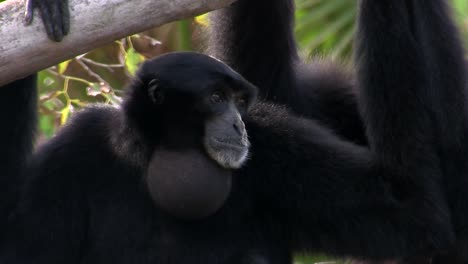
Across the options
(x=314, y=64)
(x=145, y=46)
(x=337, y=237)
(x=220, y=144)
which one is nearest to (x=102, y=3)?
(x=220, y=144)

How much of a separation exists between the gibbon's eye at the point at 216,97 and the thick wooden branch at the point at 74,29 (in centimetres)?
67

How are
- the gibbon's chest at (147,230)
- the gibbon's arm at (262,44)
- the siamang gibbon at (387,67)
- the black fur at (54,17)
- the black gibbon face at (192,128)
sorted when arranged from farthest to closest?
the gibbon's arm at (262,44) < the gibbon's chest at (147,230) < the siamang gibbon at (387,67) < the black gibbon face at (192,128) < the black fur at (54,17)

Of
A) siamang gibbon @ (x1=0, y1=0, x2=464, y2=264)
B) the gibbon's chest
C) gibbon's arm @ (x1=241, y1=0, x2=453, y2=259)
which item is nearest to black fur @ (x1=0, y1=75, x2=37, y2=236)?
siamang gibbon @ (x1=0, y1=0, x2=464, y2=264)

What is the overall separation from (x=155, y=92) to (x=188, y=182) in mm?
548

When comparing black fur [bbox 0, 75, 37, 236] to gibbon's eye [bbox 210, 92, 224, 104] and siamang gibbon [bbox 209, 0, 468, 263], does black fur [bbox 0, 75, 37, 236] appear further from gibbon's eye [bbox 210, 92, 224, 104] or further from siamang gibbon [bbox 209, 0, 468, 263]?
siamang gibbon [bbox 209, 0, 468, 263]

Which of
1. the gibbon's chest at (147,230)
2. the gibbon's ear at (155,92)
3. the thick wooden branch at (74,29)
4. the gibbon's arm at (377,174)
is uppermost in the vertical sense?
the thick wooden branch at (74,29)

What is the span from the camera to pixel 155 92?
199 inches

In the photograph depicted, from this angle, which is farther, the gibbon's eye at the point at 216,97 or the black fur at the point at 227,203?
the black fur at the point at 227,203

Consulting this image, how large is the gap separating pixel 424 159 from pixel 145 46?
10.4 ft

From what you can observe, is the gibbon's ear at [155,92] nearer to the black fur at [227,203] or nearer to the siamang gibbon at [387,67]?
the black fur at [227,203]

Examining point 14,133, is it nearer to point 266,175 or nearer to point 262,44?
point 266,175

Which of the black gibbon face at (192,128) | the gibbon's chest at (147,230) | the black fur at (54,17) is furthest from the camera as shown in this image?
the gibbon's chest at (147,230)

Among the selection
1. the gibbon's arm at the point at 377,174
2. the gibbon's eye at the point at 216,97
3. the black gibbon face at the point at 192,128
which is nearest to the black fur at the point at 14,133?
the black gibbon face at the point at 192,128

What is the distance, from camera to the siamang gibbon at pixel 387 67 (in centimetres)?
512
